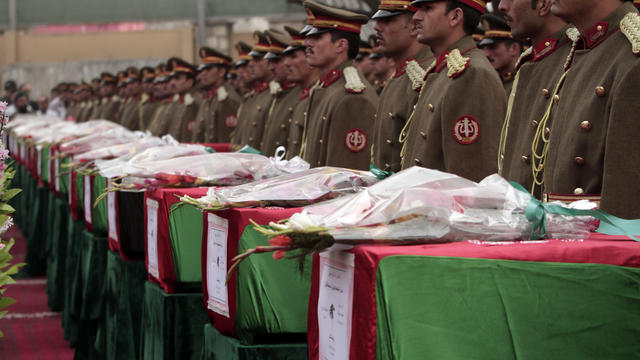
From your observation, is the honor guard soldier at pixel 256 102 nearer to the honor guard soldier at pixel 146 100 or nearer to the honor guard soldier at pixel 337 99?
the honor guard soldier at pixel 337 99

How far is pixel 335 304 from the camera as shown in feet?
5.03

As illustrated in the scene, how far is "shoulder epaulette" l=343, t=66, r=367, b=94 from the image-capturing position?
16.4 ft

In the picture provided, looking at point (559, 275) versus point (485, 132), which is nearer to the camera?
point (559, 275)

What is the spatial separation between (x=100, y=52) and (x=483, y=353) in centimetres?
2205

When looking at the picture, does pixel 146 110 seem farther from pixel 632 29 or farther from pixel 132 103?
pixel 632 29

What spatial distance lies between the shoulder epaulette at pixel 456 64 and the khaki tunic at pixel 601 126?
97 cm

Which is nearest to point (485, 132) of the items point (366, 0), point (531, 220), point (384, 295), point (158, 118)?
point (531, 220)

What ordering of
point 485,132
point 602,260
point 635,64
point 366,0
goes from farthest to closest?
point 366,0, point 485,132, point 635,64, point 602,260

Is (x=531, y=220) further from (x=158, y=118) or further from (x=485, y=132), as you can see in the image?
(x=158, y=118)

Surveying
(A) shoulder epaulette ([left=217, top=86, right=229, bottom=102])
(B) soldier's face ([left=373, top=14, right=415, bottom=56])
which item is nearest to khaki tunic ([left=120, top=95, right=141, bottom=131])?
(A) shoulder epaulette ([left=217, top=86, right=229, bottom=102])

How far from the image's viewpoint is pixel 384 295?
138 cm

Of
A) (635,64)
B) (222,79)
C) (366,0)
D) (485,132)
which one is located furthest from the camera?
(222,79)

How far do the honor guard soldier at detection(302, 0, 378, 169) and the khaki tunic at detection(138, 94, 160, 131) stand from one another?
26.4ft

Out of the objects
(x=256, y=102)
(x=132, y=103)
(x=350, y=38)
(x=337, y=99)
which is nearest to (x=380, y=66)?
(x=256, y=102)
